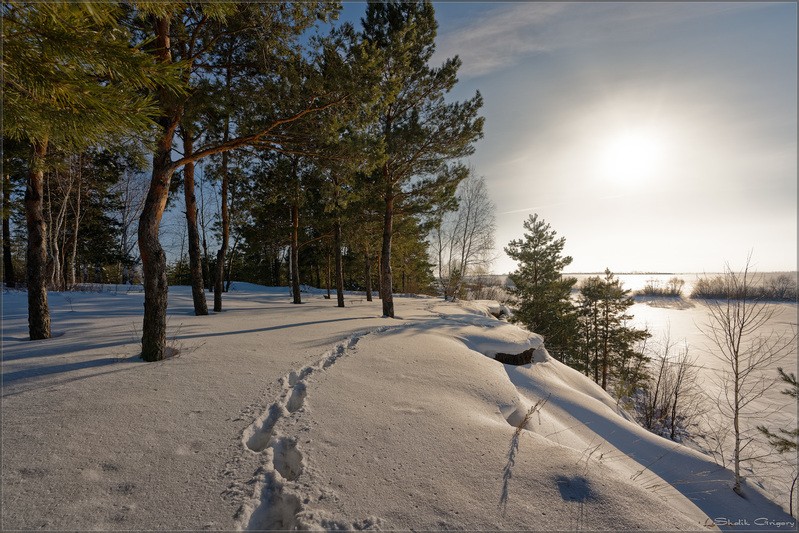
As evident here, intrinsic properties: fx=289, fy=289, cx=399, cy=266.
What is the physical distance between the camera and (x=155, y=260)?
3875mm

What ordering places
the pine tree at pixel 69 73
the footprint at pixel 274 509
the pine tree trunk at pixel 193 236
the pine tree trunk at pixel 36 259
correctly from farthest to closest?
1. the pine tree trunk at pixel 193 236
2. the pine tree trunk at pixel 36 259
3. the footprint at pixel 274 509
4. the pine tree at pixel 69 73

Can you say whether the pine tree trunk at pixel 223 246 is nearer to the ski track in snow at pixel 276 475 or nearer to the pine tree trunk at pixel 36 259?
the pine tree trunk at pixel 36 259

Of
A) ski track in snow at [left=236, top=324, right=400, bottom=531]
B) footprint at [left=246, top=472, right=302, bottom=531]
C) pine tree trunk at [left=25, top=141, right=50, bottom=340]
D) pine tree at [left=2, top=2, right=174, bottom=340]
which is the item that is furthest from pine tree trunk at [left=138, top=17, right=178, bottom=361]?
footprint at [left=246, top=472, right=302, bottom=531]

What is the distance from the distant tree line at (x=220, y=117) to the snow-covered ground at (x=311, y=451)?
1186 millimetres

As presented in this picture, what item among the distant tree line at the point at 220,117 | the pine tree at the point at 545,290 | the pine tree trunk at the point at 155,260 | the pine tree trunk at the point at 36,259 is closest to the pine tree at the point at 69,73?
the distant tree line at the point at 220,117

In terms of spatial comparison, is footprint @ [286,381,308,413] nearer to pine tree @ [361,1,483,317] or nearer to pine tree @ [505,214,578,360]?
pine tree @ [361,1,483,317]

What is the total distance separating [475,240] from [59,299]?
20066mm

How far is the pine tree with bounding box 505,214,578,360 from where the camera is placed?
15.7 metres

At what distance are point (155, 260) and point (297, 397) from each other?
2.76m

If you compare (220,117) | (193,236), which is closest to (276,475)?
(220,117)

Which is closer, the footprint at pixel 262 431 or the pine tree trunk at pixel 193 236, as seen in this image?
the footprint at pixel 262 431

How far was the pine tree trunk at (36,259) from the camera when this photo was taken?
4703 millimetres

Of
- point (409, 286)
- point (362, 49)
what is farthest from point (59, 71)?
point (409, 286)

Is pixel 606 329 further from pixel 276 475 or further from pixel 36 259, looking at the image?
pixel 36 259
